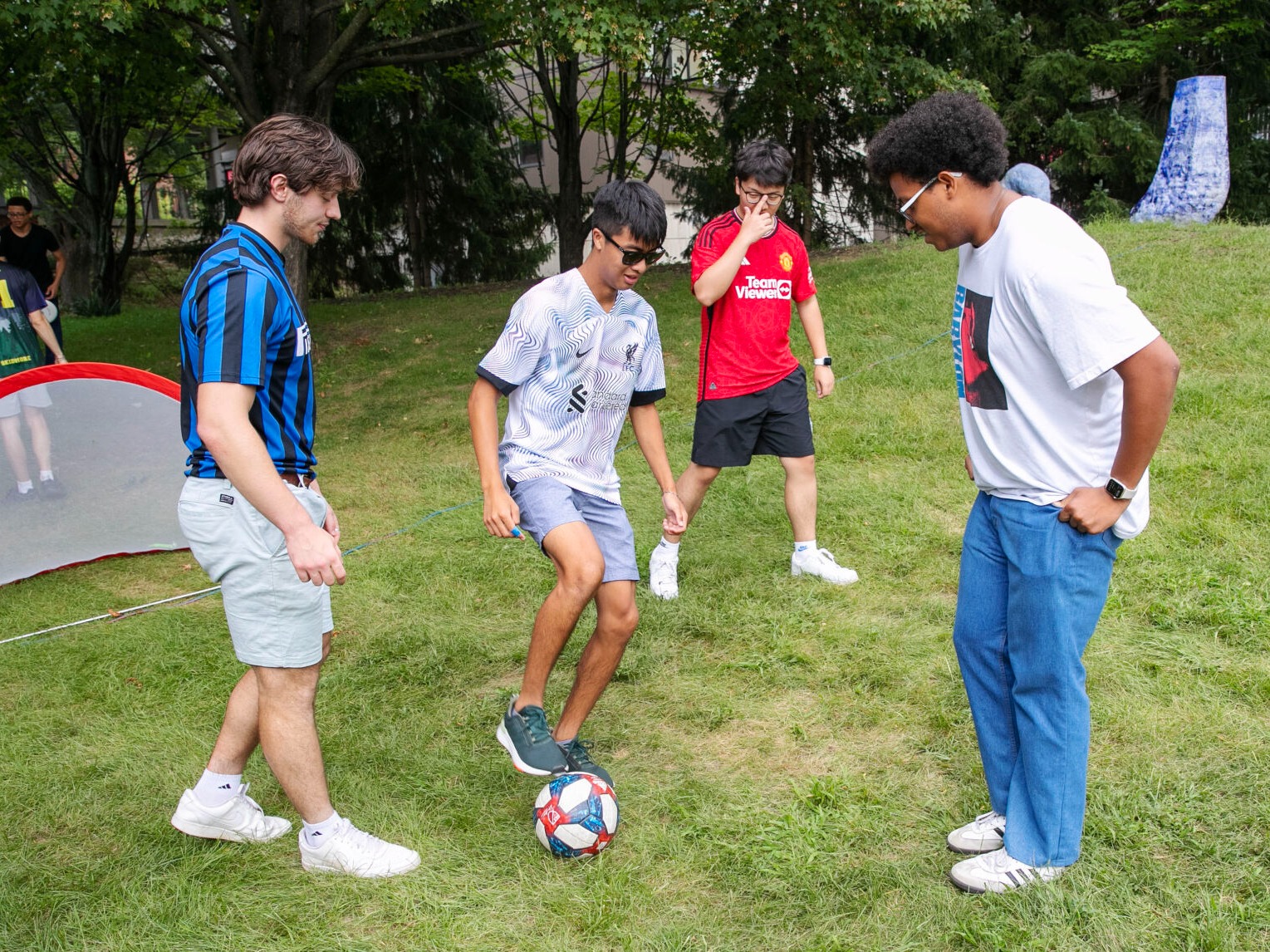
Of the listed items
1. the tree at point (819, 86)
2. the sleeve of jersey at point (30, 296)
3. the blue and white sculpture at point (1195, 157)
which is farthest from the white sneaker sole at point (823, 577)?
the blue and white sculpture at point (1195, 157)

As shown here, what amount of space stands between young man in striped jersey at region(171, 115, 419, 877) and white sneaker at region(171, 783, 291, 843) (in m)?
0.25

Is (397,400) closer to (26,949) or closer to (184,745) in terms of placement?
(184,745)

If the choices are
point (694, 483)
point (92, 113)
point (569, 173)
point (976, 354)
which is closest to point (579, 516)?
point (976, 354)

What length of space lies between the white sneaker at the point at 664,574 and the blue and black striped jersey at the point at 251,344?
8.60ft

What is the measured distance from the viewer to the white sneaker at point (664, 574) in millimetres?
5293

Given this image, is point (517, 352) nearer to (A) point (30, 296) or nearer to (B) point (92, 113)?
(A) point (30, 296)

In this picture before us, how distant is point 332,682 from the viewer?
4.55m

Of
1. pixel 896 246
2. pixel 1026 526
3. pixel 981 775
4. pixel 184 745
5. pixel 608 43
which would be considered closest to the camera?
pixel 1026 526

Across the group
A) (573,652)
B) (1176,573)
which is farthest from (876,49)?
(573,652)

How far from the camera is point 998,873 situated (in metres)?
2.87

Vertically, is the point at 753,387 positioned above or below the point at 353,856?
above

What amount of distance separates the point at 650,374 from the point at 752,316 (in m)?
1.71

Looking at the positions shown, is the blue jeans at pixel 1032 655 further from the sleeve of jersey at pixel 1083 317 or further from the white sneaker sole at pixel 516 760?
the white sneaker sole at pixel 516 760

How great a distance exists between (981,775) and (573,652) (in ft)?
6.44
